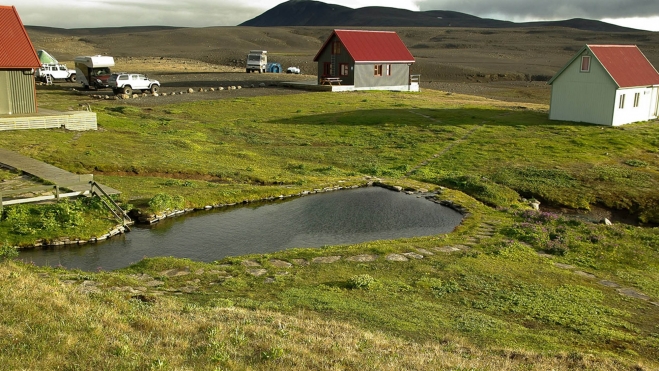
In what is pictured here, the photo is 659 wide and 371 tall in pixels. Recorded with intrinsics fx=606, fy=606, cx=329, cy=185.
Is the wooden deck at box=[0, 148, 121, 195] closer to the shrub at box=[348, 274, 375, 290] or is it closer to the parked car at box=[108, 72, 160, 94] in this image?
the shrub at box=[348, 274, 375, 290]

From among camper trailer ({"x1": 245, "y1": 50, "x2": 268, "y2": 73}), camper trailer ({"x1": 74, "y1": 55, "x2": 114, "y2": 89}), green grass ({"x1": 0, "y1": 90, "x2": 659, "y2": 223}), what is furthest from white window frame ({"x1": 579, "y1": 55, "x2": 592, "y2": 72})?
camper trailer ({"x1": 245, "y1": 50, "x2": 268, "y2": 73})

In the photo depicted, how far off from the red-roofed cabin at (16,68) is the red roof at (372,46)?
41327 millimetres

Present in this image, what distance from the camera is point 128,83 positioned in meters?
66.4

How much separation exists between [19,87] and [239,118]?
17.9 m

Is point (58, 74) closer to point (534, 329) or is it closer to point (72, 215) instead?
point (72, 215)

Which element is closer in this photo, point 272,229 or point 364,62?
point 272,229


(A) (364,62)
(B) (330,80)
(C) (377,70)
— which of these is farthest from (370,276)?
(C) (377,70)

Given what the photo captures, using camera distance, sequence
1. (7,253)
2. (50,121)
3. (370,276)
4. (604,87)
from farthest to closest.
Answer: (604,87), (50,121), (7,253), (370,276)

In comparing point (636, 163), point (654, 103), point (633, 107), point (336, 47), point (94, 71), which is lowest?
point (636, 163)

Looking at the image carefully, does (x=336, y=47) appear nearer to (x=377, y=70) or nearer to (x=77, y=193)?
(x=377, y=70)

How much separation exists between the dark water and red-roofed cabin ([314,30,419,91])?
4552 cm

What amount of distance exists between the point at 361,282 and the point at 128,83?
55.6 meters

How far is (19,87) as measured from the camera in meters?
40.9

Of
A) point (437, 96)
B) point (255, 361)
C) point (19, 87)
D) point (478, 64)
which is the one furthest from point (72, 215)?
point (478, 64)
